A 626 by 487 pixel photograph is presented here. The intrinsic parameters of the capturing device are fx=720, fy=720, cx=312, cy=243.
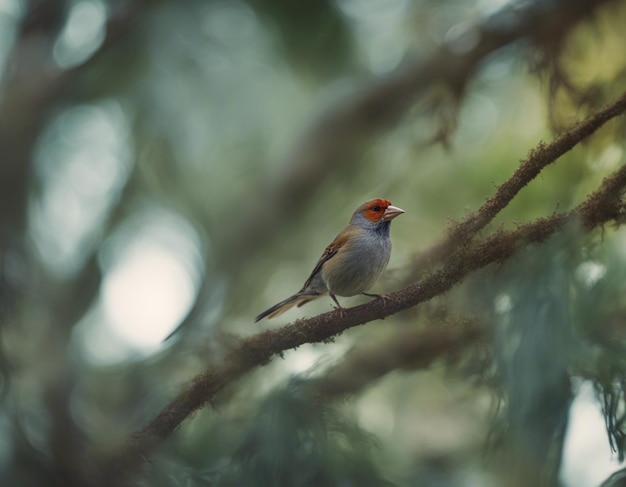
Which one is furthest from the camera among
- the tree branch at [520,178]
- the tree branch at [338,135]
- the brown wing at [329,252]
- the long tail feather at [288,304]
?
the tree branch at [338,135]

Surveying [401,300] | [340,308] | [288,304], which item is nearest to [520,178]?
[401,300]

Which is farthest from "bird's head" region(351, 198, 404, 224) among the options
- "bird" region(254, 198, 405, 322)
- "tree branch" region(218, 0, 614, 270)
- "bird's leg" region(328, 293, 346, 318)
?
"tree branch" region(218, 0, 614, 270)

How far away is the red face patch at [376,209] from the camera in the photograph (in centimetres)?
153

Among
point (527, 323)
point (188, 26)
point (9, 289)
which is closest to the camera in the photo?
point (527, 323)

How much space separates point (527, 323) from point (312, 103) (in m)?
1.82

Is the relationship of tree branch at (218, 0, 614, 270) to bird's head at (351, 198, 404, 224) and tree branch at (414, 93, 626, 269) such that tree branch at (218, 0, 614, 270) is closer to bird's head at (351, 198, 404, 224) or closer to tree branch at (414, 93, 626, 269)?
bird's head at (351, 198, 404, 224)

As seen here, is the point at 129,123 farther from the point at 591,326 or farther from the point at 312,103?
the point at 591,326

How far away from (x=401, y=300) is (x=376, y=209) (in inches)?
16.5

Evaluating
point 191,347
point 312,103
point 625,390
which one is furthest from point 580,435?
point 312,103

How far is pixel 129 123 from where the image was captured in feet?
9.04

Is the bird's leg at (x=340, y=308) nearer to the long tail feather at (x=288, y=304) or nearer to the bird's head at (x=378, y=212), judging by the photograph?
the long tail feather at (x=288, y=304)

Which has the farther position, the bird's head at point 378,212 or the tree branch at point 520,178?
the bird's head at point 378,212

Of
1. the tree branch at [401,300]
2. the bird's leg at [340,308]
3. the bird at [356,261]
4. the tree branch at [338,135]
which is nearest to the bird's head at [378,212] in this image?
the bird at [356,261]

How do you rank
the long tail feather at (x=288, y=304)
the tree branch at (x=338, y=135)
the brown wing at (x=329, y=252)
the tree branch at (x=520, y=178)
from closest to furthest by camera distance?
the tree branch at (x=520, y=178) < the long tail feather at (x=288, y=304) < the brown wing at (x=329, y=252) < the tree branch at (x=338, y=135)
